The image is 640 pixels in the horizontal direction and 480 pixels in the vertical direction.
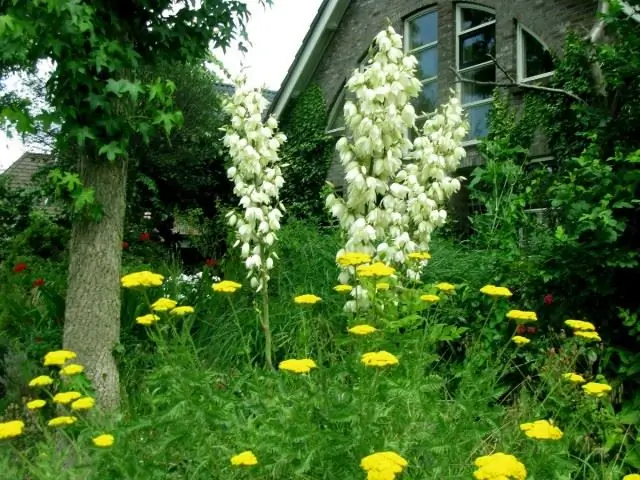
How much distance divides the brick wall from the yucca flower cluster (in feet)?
20.9

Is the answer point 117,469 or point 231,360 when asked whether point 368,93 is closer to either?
point 231,360

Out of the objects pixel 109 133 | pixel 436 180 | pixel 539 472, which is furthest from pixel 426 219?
pixel 539 472

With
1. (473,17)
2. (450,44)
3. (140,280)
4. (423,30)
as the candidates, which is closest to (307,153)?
(423,30)

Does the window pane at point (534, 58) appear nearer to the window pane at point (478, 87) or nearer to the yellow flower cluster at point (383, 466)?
the window pane at point (478, 87)

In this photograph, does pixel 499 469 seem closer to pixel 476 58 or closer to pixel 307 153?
pixel 476 58

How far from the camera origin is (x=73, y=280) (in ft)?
16.3

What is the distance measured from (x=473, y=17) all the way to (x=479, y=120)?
1.82m

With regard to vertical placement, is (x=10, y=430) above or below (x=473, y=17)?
below

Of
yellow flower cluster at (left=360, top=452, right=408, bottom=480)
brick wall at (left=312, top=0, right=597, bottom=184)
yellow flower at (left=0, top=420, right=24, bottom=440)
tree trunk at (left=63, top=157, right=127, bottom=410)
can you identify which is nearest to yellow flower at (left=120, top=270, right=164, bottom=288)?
Result: yellow flower at (left=0, top=420, right=24, bottom=440)

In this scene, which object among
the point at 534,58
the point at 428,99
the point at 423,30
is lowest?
the point at 428,99

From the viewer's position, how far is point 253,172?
5.10 meters

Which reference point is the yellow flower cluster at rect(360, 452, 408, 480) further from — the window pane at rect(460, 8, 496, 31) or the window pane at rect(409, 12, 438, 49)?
the window pane at rect(409, 12, 438, 49)

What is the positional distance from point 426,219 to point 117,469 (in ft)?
11.3

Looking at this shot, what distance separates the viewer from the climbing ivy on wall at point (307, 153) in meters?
15.1
